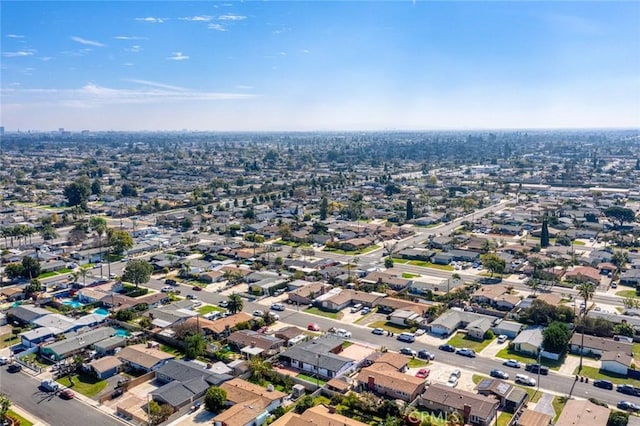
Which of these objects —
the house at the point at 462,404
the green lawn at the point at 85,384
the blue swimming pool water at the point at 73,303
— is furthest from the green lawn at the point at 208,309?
the house at the point at 462,404

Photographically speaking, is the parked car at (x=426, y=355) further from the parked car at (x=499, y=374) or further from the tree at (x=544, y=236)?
the tree at (x=544, y=236)

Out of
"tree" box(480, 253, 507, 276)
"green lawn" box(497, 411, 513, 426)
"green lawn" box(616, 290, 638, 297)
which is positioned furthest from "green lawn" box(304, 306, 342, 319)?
"green lawn" box(616, 290, 638, 297)

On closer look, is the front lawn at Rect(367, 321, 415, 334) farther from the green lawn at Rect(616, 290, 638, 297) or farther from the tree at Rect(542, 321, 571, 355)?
the green lawn at Rect(616, 290, 638, 297)

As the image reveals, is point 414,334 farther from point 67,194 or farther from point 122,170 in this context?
point 122,170

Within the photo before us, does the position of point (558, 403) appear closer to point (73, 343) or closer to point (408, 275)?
point (408, 275)

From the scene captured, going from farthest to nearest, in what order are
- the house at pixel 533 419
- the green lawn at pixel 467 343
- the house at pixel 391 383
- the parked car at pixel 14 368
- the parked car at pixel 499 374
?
the green lawn at pixel 467 343 → the parked car at pixel 14 368 → the parked car at pixel 499 374 → the house at pixel 391 383 → the house at pixel 533 419

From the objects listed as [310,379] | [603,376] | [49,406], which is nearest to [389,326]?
[310,379]

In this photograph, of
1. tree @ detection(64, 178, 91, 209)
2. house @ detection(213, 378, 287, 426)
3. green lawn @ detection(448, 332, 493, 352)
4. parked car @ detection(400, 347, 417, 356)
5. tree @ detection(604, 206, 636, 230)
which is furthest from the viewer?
tree @ detection(64, 178, 91, 209)
